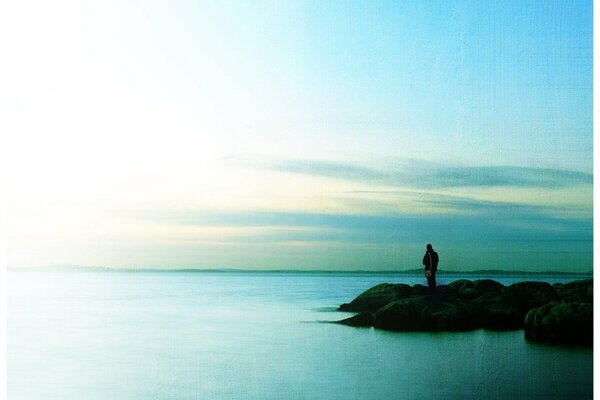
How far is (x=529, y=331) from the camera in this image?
342 centimetres

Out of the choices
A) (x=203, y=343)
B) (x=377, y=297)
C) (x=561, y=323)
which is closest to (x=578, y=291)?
(x=561, y=323)

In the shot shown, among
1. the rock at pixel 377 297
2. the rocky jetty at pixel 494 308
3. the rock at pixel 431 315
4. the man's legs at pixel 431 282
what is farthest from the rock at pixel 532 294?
the rock at pixel 377 297

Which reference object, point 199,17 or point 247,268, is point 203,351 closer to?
point 247,268

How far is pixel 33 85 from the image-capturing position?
330 centimetres

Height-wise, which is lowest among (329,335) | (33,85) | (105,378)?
(105,378)

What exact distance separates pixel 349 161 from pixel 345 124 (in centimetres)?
18

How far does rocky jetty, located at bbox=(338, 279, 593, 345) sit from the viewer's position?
11.1 ft

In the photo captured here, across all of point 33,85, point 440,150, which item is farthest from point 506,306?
point 33,85

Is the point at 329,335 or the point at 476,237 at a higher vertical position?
the point at 476,237

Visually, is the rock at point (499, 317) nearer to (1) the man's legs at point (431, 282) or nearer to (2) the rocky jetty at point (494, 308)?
(2) the rocky jetty at point (494, 308)

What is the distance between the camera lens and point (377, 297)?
10.9 feet

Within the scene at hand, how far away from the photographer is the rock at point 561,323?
3.40 m

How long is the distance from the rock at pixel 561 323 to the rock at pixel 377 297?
64cm

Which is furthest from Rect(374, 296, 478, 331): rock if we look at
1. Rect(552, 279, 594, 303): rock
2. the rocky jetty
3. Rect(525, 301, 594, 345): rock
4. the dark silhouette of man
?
Rect(552, 279, 594, 303): rock
